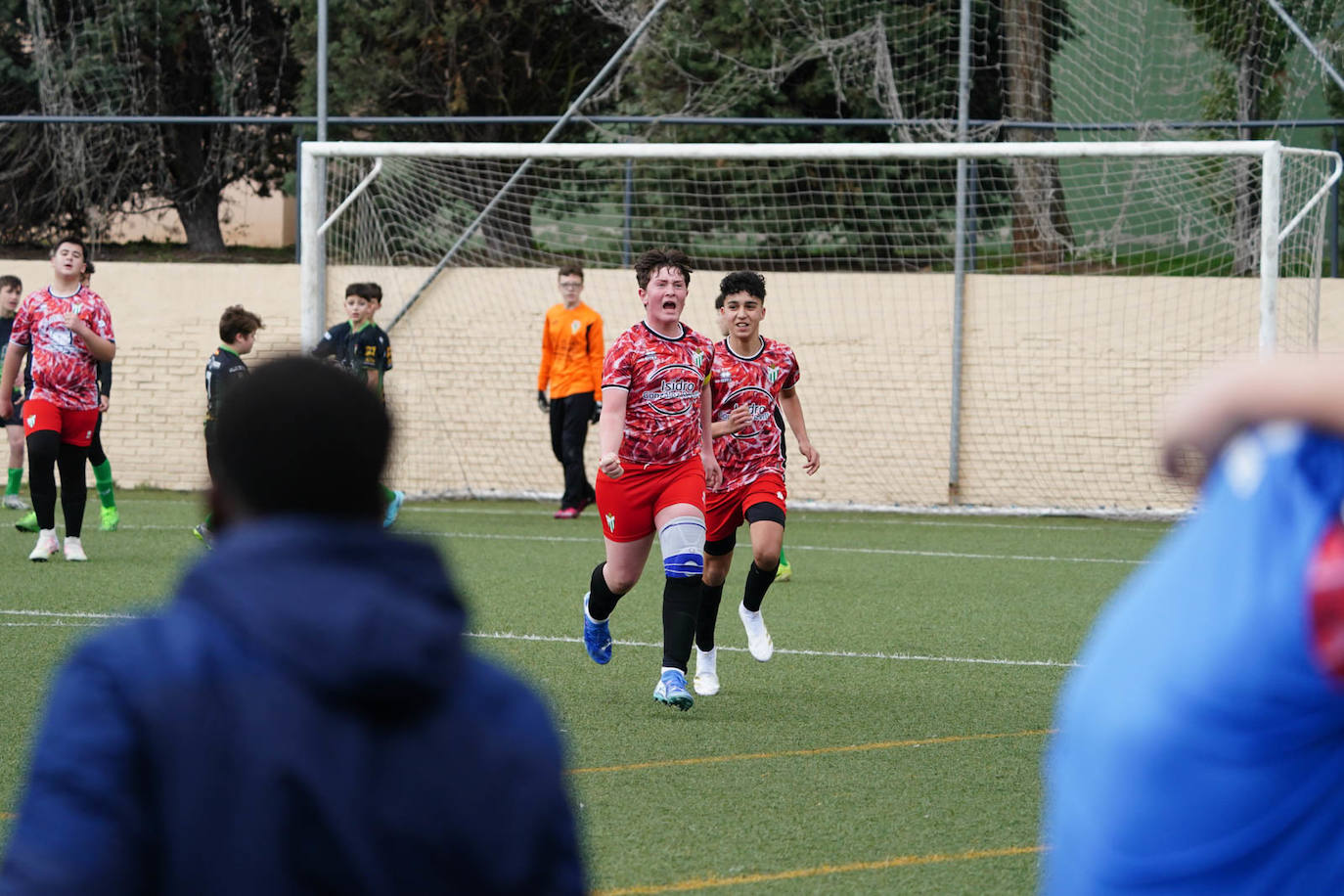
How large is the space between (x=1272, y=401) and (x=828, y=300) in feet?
43.7

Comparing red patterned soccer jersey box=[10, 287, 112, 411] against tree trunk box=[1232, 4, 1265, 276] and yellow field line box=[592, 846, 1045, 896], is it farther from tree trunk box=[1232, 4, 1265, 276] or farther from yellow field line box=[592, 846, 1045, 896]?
tree trunk box=[1232, 4, 1265, 276]

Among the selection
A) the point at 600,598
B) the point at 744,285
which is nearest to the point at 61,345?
the point at 744,285

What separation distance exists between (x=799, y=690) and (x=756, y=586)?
2.17ft

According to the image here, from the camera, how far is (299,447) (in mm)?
1589

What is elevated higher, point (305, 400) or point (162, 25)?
point (162, 25)

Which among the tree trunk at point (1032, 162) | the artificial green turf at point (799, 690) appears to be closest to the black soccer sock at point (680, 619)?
the artificial green turf at point (799, 690)

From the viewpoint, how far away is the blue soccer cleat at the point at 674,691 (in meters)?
6.11

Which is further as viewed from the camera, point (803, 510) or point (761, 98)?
point (761, 98)

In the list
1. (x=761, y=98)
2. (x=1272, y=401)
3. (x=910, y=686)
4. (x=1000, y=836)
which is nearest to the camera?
(x=1272, y=401)

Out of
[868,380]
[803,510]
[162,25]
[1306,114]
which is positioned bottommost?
[803,510]

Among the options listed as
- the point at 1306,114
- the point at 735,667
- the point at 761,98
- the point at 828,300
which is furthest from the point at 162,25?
the point at 735,667

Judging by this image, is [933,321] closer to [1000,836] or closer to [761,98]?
[761,98]

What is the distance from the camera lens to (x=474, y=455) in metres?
15.0

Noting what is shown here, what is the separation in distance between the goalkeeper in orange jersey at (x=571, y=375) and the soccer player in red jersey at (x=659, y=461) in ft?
21.1
